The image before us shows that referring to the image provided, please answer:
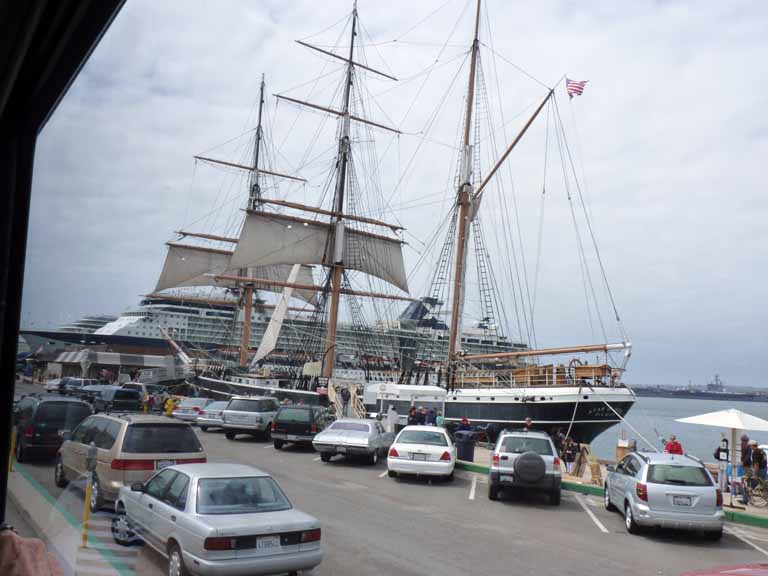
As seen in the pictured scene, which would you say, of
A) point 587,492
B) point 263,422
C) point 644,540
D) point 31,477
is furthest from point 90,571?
point 263,422

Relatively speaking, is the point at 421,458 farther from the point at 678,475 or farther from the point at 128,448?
the point at 128,448

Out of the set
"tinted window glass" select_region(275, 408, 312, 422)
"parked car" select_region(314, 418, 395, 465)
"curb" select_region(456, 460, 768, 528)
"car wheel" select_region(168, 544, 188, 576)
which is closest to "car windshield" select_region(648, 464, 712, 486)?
"curb" select_region(456, 460, 768, 528)

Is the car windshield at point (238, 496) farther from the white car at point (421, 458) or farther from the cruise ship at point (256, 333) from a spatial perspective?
the cruise ship at point (256, 333)

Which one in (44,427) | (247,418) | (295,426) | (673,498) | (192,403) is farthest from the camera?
(192,403)

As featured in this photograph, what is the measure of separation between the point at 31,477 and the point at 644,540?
352 inches

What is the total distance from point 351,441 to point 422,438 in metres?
2.50

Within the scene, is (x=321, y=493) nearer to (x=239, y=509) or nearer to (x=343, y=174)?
(x=239, y=509)

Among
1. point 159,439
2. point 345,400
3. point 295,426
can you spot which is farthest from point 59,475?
point 345,400

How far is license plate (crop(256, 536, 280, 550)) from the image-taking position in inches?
253

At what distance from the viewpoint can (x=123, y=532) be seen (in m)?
7.90

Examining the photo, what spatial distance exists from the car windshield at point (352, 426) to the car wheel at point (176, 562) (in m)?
11.4

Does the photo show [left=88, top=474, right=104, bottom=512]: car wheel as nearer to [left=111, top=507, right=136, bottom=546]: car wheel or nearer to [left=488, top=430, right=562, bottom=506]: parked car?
[left=111, top=507, right=136, bottom=546]: car wheel

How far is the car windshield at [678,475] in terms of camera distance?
10422mm

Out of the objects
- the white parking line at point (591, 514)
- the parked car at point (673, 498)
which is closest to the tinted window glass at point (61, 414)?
the white parking line at point (591, 514)
